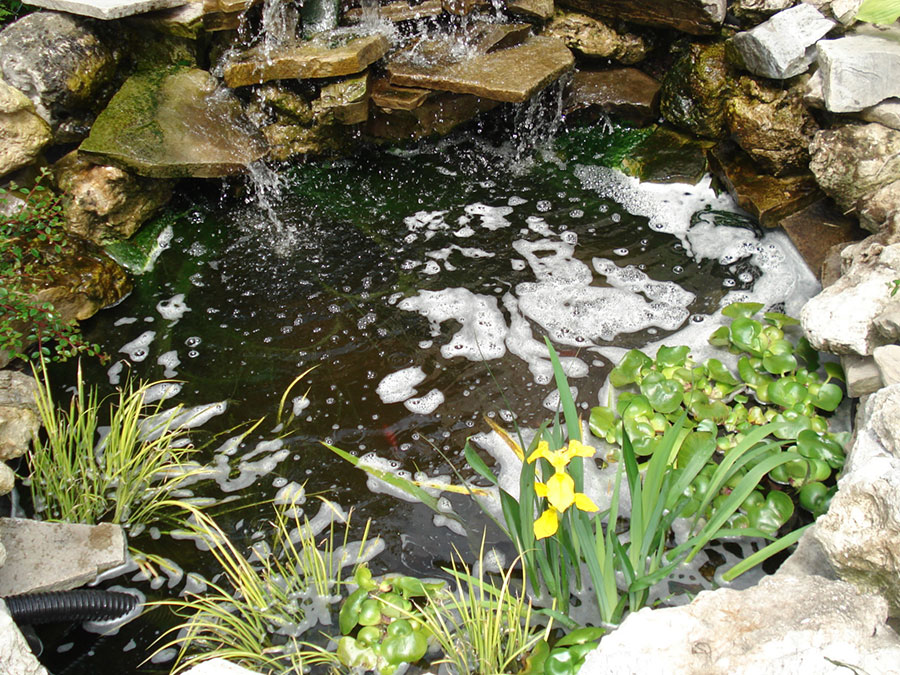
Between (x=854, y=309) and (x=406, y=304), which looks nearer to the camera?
(x=854, y=309)

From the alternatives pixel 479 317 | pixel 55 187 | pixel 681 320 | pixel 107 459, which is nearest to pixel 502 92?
pixel 479 317

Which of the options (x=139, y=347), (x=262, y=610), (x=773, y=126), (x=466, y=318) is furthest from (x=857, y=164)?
(x=139, y=347)

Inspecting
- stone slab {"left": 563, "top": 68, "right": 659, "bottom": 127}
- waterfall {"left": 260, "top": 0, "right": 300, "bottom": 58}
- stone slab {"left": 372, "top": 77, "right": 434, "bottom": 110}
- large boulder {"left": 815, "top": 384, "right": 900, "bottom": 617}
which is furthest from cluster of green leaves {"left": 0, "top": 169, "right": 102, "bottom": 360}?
stone slab {"left": 563, "top": 68, "right": 659, "bottom": 127}

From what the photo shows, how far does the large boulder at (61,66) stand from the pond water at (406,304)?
0.83 meters

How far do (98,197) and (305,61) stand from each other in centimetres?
156

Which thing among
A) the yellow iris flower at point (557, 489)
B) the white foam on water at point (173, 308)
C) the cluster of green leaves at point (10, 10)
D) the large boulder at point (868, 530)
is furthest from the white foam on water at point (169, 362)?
the large boulder at point (868, 530)

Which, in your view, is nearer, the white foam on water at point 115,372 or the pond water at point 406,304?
the pond water at point 406,304

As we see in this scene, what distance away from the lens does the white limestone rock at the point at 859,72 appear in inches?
147

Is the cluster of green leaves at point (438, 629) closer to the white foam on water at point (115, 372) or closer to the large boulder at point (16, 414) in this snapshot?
the large boulder at point (16, 414)

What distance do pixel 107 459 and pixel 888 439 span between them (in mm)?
2954

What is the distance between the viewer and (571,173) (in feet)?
17.0

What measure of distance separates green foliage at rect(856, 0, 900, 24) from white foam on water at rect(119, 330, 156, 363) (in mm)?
4234

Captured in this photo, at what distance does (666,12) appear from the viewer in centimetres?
488

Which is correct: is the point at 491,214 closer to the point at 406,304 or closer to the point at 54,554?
the point at 406,304
